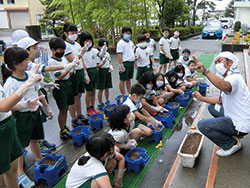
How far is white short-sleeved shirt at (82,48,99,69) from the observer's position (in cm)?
469

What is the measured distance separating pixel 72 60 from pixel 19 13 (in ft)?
107

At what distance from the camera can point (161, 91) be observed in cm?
532

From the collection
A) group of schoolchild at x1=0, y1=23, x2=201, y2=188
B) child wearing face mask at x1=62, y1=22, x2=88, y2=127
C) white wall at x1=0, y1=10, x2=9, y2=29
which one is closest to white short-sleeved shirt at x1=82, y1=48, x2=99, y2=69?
group of schoolchild at x1=0, y1=23, x2=201, y2=188

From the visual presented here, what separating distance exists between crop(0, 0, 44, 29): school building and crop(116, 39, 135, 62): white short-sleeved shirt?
1155 inches

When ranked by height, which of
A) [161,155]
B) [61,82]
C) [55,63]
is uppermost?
[55,63]

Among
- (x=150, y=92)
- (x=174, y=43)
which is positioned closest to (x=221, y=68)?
(x=150, y=92)

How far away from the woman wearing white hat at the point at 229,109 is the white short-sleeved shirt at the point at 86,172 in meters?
1.63

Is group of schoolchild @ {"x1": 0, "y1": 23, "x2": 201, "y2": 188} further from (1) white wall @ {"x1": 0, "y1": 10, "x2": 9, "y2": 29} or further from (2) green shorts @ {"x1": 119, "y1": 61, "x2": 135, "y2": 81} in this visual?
(1) white wall @ {"x1": 0, "y1": 10, "x2": 9, "y2": 29}

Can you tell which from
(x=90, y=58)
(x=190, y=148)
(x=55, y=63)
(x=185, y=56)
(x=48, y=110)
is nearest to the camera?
(x=190, y=148)

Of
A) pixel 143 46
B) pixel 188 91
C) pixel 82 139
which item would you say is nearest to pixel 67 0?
pixel 143 46

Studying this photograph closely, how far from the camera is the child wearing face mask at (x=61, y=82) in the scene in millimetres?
3560

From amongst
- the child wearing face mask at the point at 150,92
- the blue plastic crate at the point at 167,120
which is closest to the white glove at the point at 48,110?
the child wearing face mask at the point at 150,92

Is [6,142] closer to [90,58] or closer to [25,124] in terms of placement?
[25,124]

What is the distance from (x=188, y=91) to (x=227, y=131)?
10.2 feet
